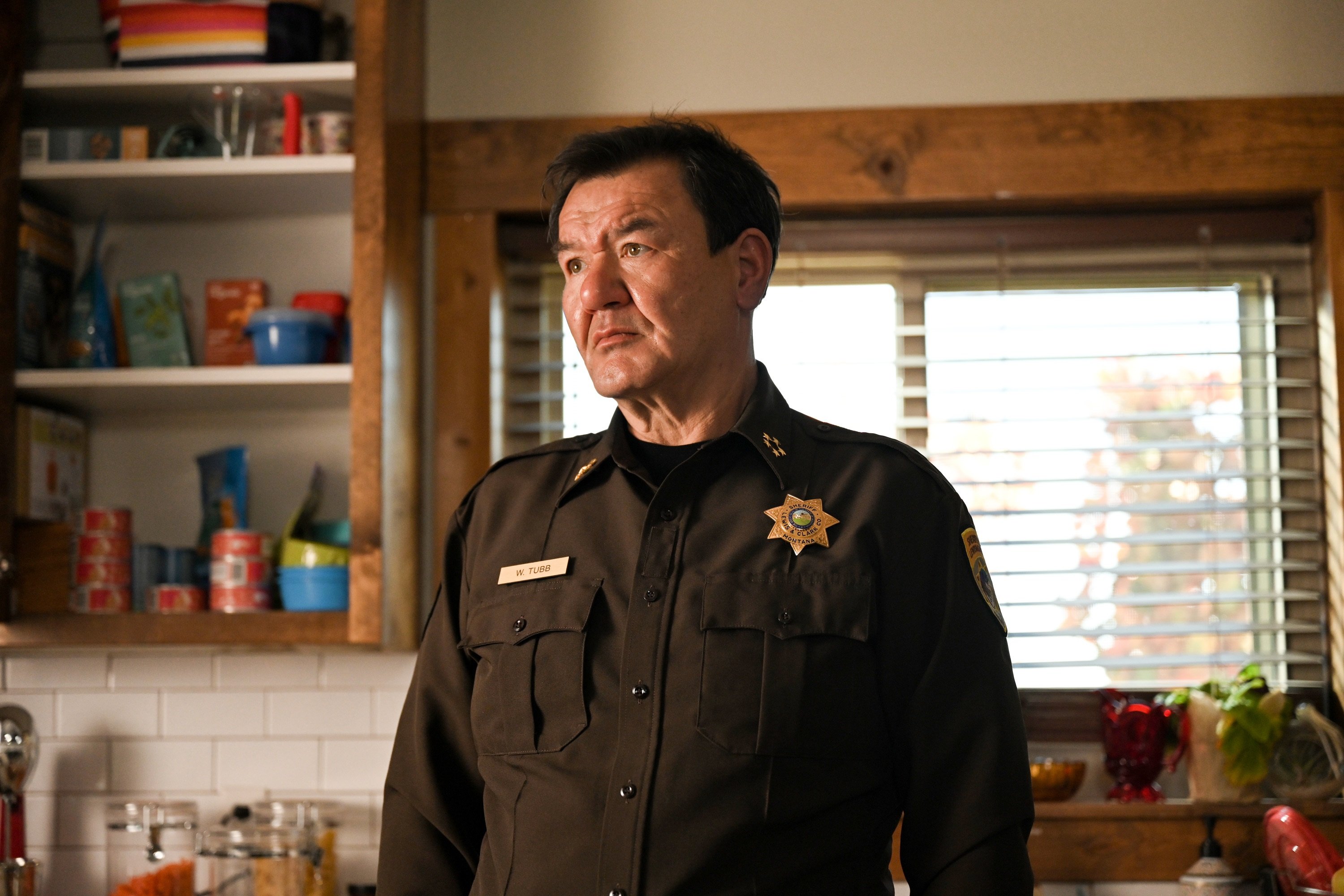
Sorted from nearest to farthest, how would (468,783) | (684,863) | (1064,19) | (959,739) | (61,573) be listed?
(684,863), (959,739), (468,783), (61,573), (1064,19)

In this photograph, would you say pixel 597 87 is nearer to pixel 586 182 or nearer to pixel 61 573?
pixel 586 182

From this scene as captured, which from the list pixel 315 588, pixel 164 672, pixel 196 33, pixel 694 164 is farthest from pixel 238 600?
pixel 694 164

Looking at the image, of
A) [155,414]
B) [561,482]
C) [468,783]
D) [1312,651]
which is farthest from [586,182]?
[1312,651]

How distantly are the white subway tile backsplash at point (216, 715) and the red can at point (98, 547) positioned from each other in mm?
386

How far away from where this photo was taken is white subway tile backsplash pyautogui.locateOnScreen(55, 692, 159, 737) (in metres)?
2.83

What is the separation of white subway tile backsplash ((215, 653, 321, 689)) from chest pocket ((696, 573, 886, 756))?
1.58 meters

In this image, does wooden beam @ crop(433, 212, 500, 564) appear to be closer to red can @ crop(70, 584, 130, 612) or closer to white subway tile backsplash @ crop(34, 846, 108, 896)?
red can @ crop(70, 584, 130, 612)

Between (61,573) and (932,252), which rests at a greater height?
(932,252)

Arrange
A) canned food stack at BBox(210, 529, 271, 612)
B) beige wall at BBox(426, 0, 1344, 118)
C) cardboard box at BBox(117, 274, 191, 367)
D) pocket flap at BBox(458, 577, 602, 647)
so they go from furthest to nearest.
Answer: beige wall at BBox(426, 0, 1344, 118), cardboard box at BBox(117, 274, 191, 367), canned food stack at BBox(210, 529, 271, 612), pocket flap at BBox(458, 577, 602, 647)

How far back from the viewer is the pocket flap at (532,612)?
5.11 ft

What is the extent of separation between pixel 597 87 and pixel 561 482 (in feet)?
4.81

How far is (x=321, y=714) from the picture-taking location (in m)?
2.80

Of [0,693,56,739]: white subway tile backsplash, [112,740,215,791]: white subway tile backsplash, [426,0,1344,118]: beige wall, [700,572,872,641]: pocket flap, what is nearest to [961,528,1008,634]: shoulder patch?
[700,572,872,641]: pocket flap

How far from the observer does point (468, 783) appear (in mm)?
1691
